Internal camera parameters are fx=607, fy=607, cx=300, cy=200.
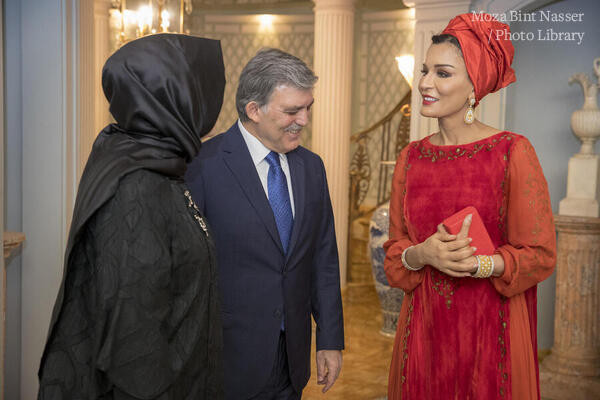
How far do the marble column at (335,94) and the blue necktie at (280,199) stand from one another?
14.7ft

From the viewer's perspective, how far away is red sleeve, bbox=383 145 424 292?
6.79ft

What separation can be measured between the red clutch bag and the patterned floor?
2.26m

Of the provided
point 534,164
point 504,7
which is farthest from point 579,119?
point 534,164

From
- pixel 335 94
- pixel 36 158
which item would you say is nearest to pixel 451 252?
pixel 36 158

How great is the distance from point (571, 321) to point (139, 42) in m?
3.52

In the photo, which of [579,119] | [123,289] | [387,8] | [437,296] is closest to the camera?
[123,289]

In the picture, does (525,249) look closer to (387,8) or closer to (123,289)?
(123,289)

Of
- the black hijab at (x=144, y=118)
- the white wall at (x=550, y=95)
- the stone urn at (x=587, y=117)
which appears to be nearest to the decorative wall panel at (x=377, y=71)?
the white wall at (x=550, y=95)

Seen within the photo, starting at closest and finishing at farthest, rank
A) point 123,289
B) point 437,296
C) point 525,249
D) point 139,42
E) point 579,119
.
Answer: point 123,289 < point 139,42 < point 525,249 < point 437,296 < point 579,119

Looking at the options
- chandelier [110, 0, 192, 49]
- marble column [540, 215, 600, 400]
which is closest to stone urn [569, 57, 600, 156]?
marble column [540, 215, 600, 400]

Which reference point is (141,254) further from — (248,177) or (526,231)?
(526,231)

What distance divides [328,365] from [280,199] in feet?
1.96

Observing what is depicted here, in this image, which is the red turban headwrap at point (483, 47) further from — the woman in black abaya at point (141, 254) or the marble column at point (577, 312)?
the marble column at point (577, 312)

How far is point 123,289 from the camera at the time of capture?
1171 mm
